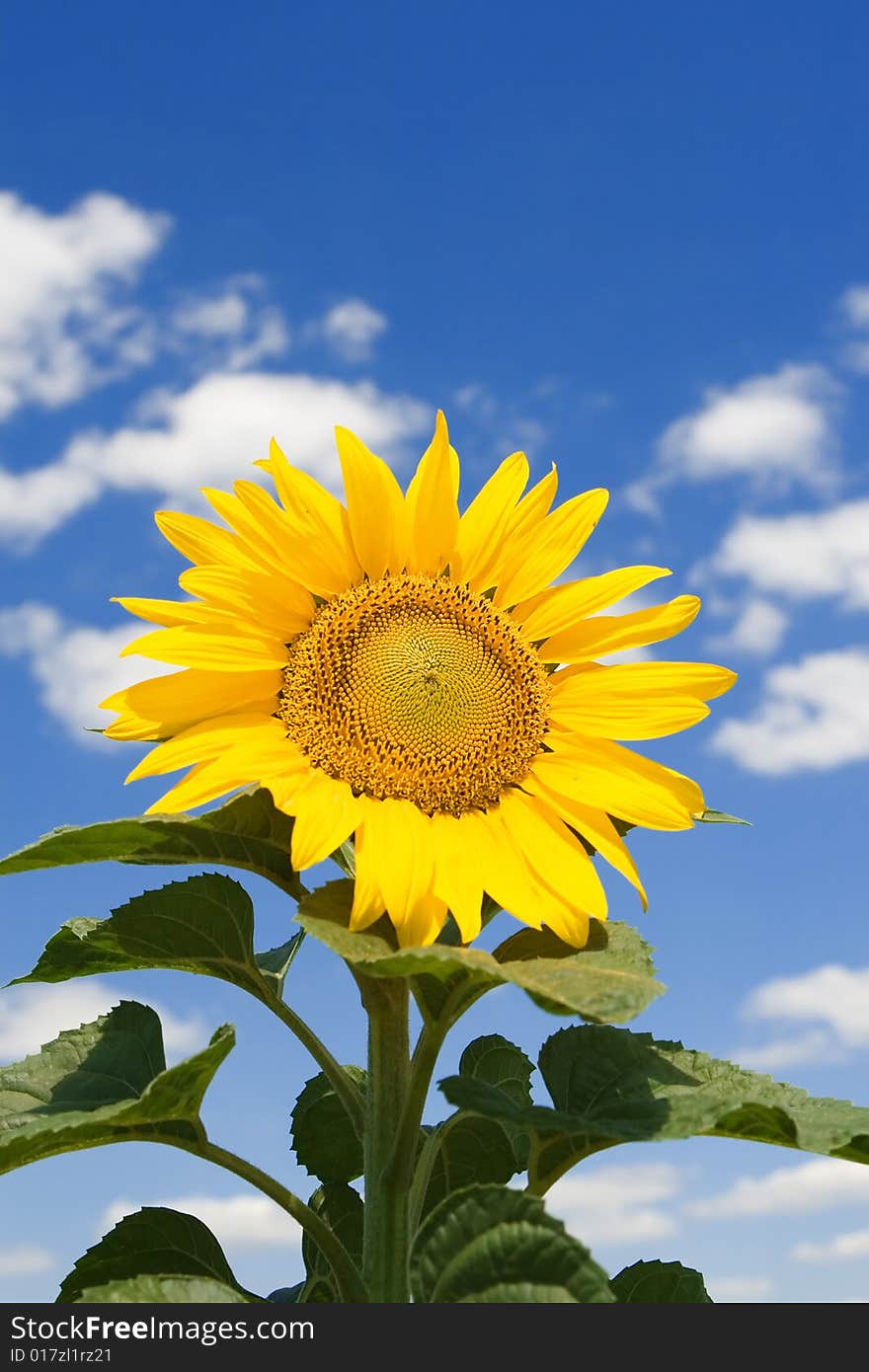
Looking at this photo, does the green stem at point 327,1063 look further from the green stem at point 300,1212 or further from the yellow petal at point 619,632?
the yellow petal at point 619,632

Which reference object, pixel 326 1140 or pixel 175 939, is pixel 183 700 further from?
pixel 326 1140

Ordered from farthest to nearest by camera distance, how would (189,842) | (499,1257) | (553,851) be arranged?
(189,842), (553,851), (499,1257)

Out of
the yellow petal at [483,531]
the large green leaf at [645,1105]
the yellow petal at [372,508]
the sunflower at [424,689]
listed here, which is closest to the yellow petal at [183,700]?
the sunflower at [424,689]

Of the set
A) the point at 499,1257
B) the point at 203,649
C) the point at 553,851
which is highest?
the point at 203,649

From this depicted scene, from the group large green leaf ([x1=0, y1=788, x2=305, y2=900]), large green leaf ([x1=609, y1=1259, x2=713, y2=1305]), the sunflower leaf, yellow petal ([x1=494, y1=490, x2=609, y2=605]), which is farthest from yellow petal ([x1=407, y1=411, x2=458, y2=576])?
large green leaf ([x1=609, y1=1259, x2=713, y2=1305])

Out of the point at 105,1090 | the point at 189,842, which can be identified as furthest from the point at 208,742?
the point at 105,1090

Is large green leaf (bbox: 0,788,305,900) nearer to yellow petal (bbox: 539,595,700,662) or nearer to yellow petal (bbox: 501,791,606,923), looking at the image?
yellow petal (bbox: 501,791,606,923)

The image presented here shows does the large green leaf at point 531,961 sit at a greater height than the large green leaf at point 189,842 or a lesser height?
lesser
